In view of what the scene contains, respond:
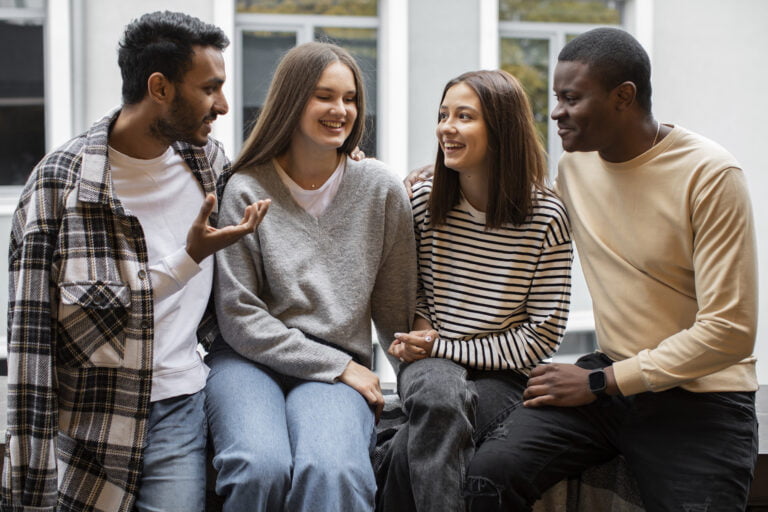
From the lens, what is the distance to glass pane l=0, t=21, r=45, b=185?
5.63 meters

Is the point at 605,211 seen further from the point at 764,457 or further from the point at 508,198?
Answer: the point at 764,457

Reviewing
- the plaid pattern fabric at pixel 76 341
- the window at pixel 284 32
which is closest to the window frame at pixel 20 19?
the window at pixel 284 32

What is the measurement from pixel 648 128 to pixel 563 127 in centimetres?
23

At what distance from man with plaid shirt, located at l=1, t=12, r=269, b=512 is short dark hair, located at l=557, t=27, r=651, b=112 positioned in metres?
1.00

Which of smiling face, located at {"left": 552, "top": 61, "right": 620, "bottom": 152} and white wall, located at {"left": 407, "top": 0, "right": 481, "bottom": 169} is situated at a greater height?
white wall, located at {"left": 407, "top": 0, "right": 481, "bottom": 169}

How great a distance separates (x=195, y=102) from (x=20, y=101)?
4.05m

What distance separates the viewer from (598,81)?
2.35 metres

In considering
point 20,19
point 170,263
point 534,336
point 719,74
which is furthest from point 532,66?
point 170,263

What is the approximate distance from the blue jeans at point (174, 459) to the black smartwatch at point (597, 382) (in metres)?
1.03

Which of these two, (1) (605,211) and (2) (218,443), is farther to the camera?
(1) (605,211)

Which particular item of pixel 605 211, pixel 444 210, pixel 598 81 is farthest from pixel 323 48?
pixel 605 211

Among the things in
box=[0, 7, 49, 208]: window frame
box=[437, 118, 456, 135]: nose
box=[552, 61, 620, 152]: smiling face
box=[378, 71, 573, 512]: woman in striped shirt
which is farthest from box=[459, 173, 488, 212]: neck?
box=[0, 7, 49, 208]: window frame

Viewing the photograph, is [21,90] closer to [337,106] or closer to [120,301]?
[337,106]

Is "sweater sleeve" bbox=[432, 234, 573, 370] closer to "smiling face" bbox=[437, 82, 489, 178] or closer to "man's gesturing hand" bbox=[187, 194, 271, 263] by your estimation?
"smiling face" bbox=[437, 82, 489, 178]
